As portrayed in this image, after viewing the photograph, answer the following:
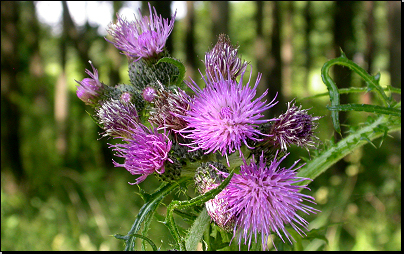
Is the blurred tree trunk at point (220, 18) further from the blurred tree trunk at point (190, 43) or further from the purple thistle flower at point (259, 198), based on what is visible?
the purple thistle flower at point (259, 198)

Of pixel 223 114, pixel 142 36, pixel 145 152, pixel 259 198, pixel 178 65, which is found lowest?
pixel 259 198

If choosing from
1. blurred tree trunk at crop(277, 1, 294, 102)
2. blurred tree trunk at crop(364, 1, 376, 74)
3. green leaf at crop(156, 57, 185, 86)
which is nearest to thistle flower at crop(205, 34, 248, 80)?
green leaf at crop(156, 57, 185, 86)

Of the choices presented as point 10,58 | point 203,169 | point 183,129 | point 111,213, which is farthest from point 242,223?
point 10,58

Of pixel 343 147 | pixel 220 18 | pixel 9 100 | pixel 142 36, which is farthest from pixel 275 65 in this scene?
pixel 142 36

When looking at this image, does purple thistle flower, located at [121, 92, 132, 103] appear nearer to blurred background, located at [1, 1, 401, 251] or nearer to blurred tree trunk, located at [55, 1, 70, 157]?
blurred background, located at [1, 1, 401, 251]

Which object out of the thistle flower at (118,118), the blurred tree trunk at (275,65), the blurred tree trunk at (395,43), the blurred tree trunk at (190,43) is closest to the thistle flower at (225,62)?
the thistle flower at (118,118)

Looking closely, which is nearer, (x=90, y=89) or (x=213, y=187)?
(x=213, y=187)

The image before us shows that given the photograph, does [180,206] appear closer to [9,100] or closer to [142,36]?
[142,36]
